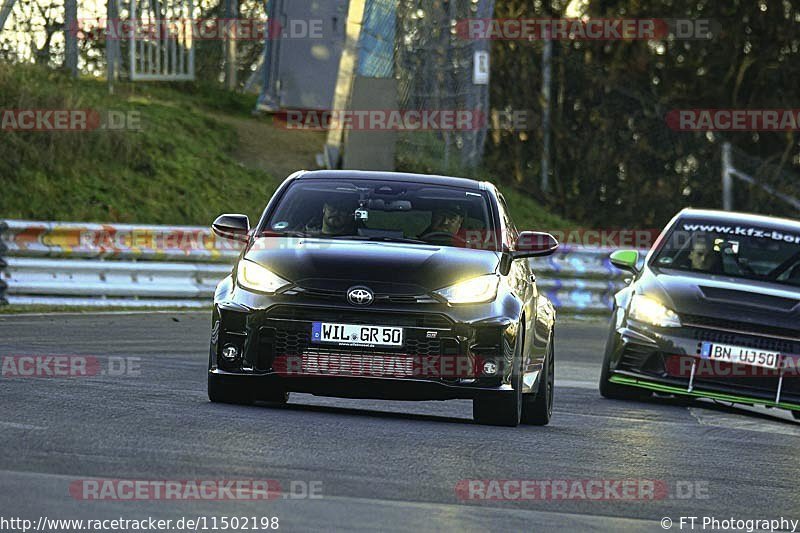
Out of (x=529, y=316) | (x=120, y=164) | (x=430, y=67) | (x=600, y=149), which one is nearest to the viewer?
(x=529, y=316)

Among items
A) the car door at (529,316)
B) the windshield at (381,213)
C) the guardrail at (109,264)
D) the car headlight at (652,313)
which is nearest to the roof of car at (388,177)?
the windshield at (381,213)

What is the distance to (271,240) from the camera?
11.1m

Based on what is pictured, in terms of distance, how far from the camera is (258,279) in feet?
34.7

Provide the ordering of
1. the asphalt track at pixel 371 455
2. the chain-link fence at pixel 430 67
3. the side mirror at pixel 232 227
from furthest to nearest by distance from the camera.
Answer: the chain-link fence at pixel 430 67 → the side mirror at pixel 232 227 → the asphalt track at pixel 371 455

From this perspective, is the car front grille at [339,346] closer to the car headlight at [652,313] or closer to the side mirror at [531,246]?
the side mirror at [531,246]

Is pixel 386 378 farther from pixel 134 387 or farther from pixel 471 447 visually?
pixel 134 387

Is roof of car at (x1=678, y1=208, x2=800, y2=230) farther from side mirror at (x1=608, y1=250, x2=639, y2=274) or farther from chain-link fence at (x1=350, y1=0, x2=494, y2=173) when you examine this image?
chain-link fence at (x1=350, y1=0, x2=494, y2=173)

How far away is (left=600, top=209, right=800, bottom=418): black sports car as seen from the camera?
13.3 m

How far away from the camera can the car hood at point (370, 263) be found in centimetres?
1041

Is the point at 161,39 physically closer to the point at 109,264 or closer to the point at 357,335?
the point at 109,264

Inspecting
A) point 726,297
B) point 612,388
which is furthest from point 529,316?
point 612,388

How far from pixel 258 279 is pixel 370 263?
2.16ft

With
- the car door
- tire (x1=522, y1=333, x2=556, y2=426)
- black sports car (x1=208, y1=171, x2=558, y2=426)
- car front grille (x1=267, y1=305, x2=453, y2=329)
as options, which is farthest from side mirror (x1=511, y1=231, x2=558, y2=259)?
car front grille (x1=267, y1=305, x2=453, y2=329)

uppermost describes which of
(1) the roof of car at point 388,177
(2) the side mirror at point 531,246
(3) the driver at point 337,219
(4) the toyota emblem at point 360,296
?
(1) the roof of car at point 388,177
